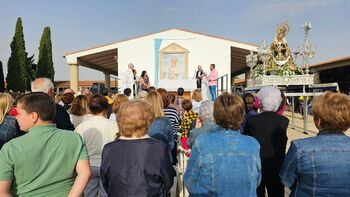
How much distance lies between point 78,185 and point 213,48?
1883cm

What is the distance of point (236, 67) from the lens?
28469mm

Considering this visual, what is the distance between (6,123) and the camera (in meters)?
3.23

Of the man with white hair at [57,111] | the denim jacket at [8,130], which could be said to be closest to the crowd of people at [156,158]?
the denim jacket at [8,130]

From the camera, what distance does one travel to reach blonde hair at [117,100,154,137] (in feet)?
8.57

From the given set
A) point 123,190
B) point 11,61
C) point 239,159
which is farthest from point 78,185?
point 11,61

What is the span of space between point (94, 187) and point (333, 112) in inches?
94.8

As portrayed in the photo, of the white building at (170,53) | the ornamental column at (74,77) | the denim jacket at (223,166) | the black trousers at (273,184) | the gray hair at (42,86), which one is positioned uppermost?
the white building at (170,53)

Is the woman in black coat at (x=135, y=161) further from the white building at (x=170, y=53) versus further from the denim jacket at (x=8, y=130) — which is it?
the white building at (x=170, y=53)

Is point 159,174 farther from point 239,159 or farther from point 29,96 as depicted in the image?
point 29,96

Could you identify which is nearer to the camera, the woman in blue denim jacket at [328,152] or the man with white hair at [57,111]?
the woman in blue denim jacket at [328,152]

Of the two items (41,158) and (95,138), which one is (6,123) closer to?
(95,138)

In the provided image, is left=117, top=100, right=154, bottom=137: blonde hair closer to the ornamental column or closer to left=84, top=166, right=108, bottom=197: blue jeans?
left=84, top=166, right=108, bottom=197: blue jeans

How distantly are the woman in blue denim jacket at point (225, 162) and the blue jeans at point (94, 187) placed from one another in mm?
1358

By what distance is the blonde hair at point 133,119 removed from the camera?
2.61 metres
